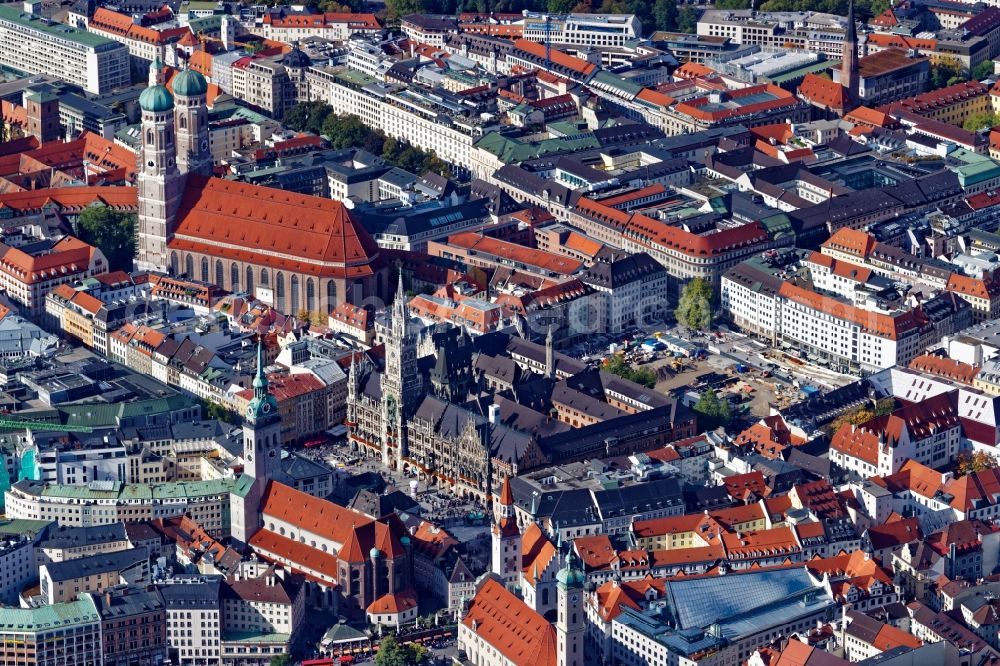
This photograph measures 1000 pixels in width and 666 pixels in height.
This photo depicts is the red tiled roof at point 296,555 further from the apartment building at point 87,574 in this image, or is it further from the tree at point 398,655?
the tree at point 398,655

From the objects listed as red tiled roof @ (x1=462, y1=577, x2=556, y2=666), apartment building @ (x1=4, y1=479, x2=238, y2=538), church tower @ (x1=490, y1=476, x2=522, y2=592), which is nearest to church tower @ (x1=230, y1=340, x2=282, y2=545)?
apartment building @ (x1=4, y1=479, x2=238, y2=538)

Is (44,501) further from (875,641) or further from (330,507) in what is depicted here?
(875,641)

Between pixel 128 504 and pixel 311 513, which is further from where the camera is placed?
pixel 128 504

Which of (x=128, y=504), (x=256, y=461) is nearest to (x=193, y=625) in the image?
Result: (x=256, y=461)

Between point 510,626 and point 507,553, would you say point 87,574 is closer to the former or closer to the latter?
point 507,553

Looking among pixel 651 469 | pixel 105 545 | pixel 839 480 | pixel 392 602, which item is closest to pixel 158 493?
pixel 105 545

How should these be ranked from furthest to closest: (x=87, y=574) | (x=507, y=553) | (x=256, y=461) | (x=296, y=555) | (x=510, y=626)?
1. (x=256, y=461)
2. (x=296, y=555)
3. (x=507, y=553)
4. (x=87, y=574)
5. (x=510, y=626)
